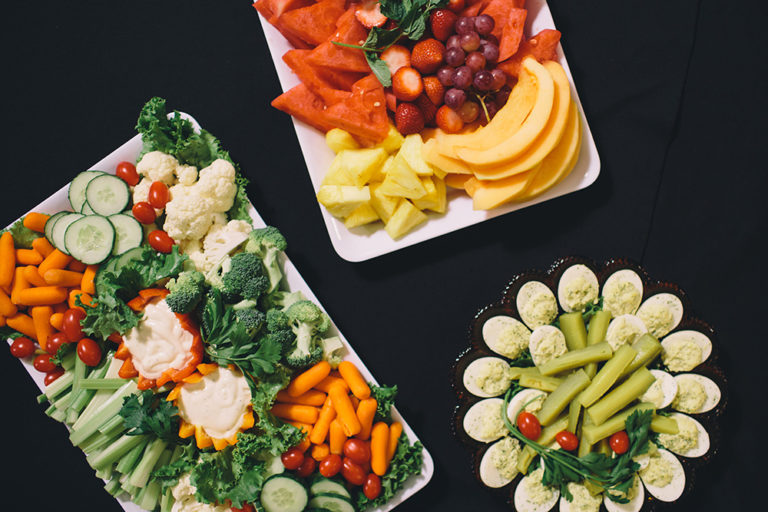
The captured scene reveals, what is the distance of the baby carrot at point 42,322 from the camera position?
7.07 feet

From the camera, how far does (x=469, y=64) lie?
6.73 ft

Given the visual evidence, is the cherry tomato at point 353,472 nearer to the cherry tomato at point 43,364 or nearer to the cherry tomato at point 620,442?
the cherry tomato at point 620,442

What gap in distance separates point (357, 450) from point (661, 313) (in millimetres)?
1359

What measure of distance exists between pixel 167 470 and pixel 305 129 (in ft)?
4.82

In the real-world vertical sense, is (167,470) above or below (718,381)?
above

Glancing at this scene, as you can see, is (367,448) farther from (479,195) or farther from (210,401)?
(479,195)

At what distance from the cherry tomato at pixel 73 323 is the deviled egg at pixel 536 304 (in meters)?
1.76

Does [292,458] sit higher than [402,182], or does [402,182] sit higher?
[402,182]

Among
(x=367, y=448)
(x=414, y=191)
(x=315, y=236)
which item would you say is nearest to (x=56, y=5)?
(x=315, y=236)

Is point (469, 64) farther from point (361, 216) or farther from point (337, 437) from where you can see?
point (337, 437)

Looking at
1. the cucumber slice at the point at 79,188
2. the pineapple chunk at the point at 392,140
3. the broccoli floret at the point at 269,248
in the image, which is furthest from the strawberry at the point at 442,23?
the cucumber slice at the point at 79,188

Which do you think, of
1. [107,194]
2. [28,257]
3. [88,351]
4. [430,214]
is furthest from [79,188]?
[430,214]

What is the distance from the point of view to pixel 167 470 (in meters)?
2.09

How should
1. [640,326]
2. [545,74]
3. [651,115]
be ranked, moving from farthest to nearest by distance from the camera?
[651,115], [640,326], [545,74]
